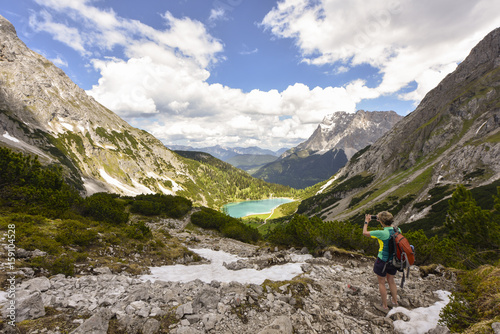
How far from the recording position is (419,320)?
776cm

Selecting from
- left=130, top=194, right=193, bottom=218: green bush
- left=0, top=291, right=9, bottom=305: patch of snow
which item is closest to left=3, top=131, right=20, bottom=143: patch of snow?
left=130, top=194, right=193, bottom=218: green bush

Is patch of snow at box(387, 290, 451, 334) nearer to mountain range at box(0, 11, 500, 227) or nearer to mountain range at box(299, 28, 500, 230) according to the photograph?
mountain range at box(299, 28, 500, 230)

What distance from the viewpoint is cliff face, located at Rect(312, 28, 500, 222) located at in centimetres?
8469

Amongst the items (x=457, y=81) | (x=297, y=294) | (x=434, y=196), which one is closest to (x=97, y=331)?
(x=297, y=294)

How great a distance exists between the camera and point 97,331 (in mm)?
6273

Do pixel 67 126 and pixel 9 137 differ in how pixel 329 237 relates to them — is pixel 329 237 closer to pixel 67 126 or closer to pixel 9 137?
pixel 9 137

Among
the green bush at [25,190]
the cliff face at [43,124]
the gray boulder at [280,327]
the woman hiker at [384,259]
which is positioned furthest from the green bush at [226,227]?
the cliff face at [43,124]

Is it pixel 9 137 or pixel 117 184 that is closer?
pixel 9 137

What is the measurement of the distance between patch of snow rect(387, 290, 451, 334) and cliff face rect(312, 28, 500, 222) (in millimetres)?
79384

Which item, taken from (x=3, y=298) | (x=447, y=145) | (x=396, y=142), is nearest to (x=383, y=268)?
(x=3, y=298)

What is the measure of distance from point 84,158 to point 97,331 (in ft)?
725

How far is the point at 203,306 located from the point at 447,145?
168m

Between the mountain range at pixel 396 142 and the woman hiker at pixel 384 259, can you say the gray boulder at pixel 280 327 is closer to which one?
the woman hiker at pixel 384 259

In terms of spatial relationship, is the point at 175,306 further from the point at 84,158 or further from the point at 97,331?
the point at 84,158
